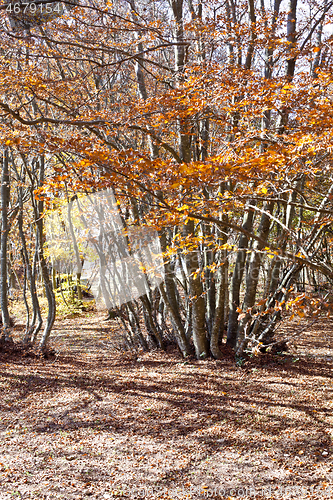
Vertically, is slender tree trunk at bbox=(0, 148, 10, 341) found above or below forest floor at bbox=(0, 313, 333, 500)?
above

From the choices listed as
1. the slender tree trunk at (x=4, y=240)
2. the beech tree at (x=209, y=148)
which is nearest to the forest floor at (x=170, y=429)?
the beech tree at (x=209, y=148)

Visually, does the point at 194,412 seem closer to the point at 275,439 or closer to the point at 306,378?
the point at 275,439

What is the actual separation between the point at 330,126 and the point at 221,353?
4313mm

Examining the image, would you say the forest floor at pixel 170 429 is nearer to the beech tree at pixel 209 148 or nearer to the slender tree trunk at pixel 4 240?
the beech tree at pixel 209 148

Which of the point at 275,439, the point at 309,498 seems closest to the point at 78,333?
the point at 275,439

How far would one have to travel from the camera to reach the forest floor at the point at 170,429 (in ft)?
11.1

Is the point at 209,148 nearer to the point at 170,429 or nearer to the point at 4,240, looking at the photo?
the point at 4,240

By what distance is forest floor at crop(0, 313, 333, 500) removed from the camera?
133 inches

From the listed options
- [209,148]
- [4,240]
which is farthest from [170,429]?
[4,240]

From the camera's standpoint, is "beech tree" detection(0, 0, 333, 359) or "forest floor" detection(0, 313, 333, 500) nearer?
"forest floor" detection(0, 313, 333, 500)

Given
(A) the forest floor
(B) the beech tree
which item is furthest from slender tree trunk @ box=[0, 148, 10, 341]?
(A) the forest floor

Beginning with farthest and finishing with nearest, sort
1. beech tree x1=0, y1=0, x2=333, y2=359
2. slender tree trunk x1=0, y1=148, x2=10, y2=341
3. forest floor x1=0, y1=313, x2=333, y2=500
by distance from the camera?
1. slender tree trunk x1=0, y1=148, x2=10, y2=341
2. beech tree x1=0, y1=0, x2=333, y2=359
3. forest floor x1=0, y1=313, x2=333, y2=500

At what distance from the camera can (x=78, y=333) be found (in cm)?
1186

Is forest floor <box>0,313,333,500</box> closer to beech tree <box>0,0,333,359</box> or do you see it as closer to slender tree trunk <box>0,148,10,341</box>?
beech tree <box>0,0,333,359</box>
